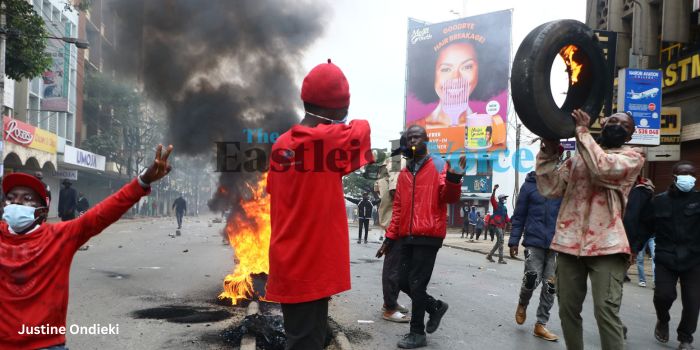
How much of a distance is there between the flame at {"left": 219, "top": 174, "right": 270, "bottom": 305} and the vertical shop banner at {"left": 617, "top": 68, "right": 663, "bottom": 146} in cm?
881

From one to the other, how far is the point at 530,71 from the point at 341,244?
5.38 ft

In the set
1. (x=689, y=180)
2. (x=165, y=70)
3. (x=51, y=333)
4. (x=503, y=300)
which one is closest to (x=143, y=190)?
(x=51, y=333)

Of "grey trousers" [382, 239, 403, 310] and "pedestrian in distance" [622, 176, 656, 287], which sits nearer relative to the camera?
"pedestrian in distance" [622, 176, 656, 287]

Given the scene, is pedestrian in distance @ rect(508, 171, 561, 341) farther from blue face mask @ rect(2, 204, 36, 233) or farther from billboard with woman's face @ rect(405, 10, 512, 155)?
billboard with woman's face @ rect(405, 10, 512, 155)

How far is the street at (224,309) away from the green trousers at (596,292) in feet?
4.72

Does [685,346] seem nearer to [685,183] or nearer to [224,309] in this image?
[685,183]

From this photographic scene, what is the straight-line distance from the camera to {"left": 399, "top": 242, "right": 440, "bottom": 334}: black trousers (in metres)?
4.56

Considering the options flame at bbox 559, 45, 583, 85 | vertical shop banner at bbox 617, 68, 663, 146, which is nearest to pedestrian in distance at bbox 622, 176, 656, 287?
flame at bbox 559, 45, 583, 85

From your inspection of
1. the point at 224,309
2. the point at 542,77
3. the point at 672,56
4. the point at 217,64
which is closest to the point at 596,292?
→ the point at 542,77

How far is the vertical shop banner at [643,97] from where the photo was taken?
12.3 meters

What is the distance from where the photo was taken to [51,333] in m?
2.59

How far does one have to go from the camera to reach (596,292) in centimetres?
340

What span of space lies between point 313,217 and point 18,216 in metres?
A: 1.41

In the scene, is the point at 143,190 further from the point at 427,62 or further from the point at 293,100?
the point at 427,62
